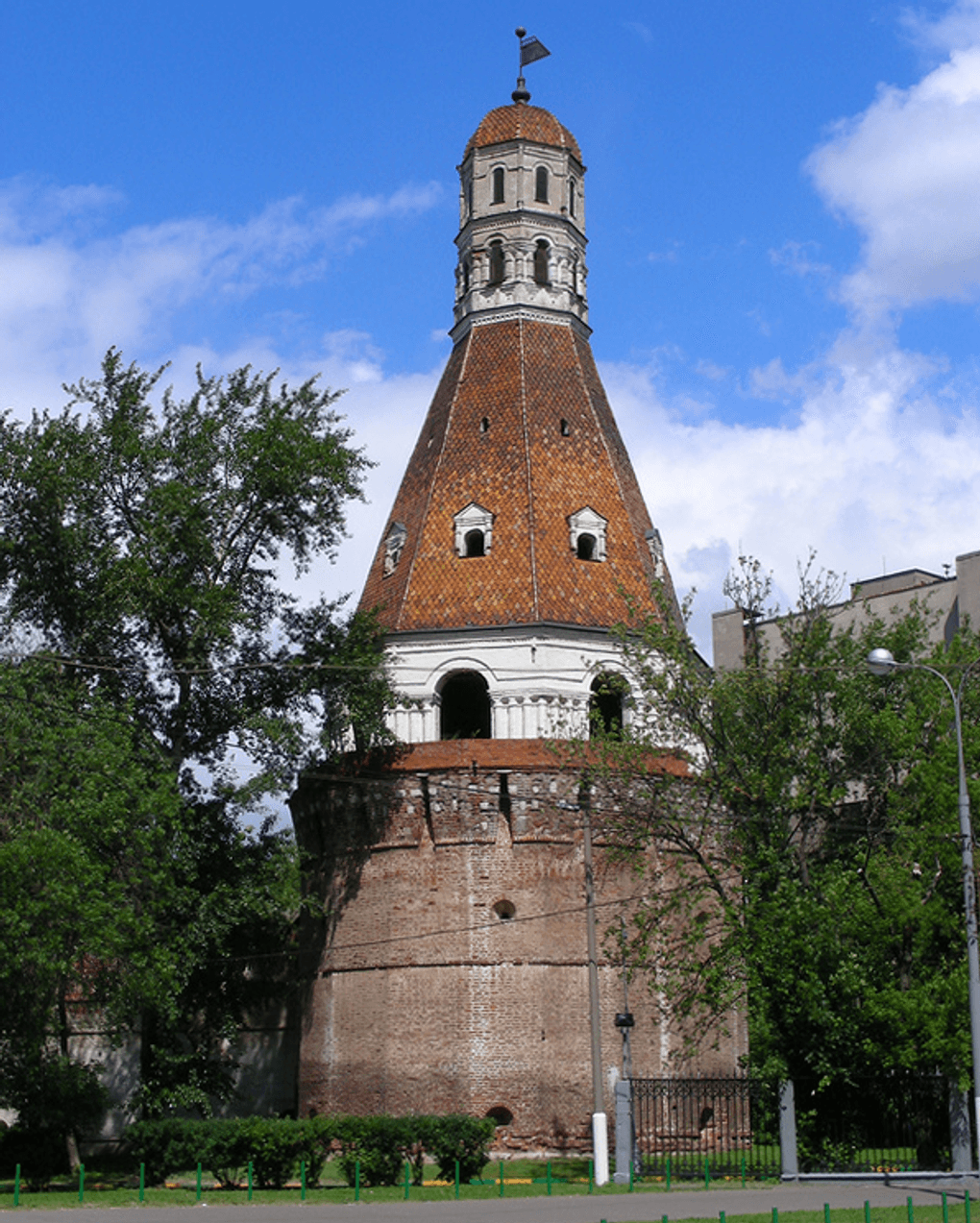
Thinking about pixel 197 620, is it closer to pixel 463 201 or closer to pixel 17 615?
pixel 17 615

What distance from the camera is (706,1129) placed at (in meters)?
31.5

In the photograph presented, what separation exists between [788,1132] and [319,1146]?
724 centimetres

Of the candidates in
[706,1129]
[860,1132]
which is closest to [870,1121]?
[860,1132]

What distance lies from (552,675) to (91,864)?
11.8m

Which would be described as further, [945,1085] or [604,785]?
[604,785]

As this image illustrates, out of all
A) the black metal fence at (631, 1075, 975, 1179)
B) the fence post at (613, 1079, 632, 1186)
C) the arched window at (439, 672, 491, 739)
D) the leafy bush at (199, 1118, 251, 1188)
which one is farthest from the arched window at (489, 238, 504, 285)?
the leafy bush at (199, 1118, 251, 1188)

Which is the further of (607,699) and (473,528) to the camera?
(473,528)

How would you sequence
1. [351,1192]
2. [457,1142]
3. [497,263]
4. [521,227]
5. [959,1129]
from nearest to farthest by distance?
1. [351,1192]
2. [959,1129]
3. [457,1142]
4. [521,227]
5. [497,263]

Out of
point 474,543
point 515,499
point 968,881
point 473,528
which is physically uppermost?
point 515,499

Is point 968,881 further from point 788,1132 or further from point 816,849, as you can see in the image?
point 816,849

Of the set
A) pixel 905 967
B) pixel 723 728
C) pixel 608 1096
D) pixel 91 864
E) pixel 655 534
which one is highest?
pixel 655 534

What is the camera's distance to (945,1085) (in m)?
25.5

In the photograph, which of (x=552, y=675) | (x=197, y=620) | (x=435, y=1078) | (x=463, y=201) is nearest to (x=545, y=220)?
(x=463, y=201)

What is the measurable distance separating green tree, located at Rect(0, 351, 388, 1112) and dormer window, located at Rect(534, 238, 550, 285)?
9544mm
